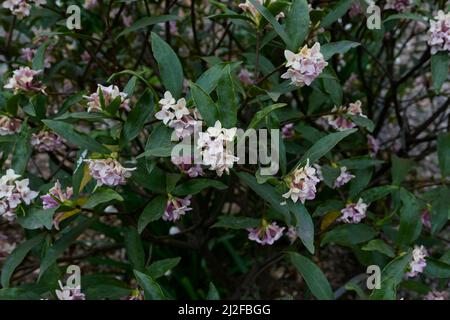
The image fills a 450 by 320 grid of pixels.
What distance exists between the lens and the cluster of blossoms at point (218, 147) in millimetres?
1163

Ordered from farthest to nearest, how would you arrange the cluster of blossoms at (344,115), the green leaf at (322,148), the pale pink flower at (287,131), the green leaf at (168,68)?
the pale pink flower at (287,131)
the cluster of blossoms at (344,115)
the green leaf at (168,68)
the green leaf at (322,148)

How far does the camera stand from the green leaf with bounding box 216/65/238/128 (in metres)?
1.24

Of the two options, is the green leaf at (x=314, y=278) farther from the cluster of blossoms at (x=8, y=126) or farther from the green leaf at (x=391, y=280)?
the cluster of blossoms at (x=8, y=126)

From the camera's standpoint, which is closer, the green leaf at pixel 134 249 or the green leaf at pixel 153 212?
the green leaf at pixel 153 212

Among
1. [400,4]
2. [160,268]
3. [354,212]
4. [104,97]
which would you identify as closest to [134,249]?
[160,268]

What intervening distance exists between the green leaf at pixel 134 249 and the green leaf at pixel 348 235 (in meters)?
0.44

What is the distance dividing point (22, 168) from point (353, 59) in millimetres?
1181

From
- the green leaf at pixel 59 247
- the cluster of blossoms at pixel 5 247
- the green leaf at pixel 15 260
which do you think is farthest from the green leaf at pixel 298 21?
the cluster of blossoms at pixel 5 247

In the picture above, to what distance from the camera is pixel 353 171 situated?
1734 mm

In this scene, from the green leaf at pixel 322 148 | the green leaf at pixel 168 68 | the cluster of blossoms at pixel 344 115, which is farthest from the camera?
the cluster of blossoms at pixel 344 115

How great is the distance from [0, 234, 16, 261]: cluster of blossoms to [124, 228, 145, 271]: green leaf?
0.37m

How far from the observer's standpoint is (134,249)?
1.58m
